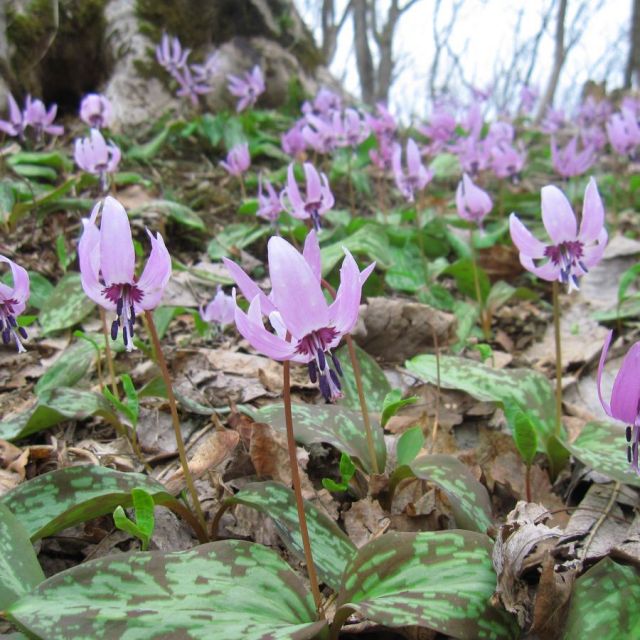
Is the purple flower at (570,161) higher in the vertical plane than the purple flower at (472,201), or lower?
higher

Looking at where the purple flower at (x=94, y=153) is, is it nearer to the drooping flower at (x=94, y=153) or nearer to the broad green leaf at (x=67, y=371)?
the drooping flower at (x=94, y=153)

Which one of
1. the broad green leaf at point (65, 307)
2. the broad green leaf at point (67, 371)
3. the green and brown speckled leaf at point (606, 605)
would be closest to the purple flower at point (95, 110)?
the broad green leaf at point (65, 307)

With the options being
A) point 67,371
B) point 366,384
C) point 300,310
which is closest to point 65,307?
point 67,371

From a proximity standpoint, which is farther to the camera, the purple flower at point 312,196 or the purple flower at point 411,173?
the purple flower at point 411,173

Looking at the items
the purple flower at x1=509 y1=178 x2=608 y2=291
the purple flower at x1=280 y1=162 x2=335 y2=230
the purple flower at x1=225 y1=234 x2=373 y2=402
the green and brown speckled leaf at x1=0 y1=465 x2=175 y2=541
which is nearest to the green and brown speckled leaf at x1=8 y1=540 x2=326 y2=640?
the green and brown speckled leaf at x1=0 y1=465 x2=175 y2=541

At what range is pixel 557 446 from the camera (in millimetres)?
1731

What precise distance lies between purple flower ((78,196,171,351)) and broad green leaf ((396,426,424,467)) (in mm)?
702

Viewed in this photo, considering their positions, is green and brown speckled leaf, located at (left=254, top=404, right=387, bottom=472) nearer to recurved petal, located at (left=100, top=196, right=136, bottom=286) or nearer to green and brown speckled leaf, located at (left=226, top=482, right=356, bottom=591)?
green and brown speckled leaf, located at (left=226, top=482, right=356, bottom=591)

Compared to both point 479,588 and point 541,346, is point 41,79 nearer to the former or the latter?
point 541,346

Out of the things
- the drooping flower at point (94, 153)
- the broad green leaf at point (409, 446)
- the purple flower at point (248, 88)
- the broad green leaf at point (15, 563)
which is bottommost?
the broad green leaf at point (409, 446)

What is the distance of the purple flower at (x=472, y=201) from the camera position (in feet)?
9.19

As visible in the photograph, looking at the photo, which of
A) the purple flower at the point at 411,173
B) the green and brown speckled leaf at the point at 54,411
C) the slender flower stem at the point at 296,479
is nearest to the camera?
the slender flower stem at the point at 296,479

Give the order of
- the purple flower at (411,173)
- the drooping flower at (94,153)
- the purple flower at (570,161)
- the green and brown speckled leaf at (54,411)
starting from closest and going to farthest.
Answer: the green and brown speckled leaf at (54,411)
the drooping flower at (94,153)
the purple flower at (411,173)
the purple flower at (570,161)

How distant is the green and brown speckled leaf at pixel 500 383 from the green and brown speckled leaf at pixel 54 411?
925 millimetres
